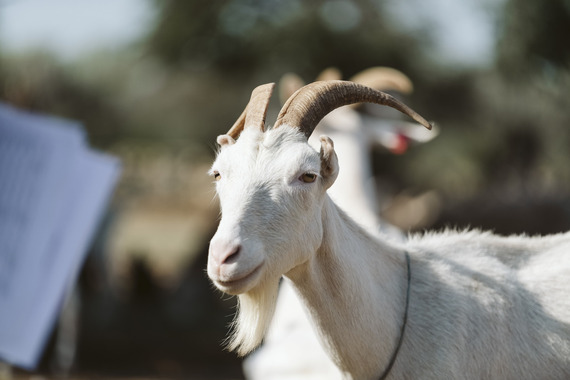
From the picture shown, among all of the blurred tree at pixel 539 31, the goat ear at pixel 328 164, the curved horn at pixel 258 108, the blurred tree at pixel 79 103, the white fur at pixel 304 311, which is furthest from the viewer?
the blurred tree at pixel 79 103

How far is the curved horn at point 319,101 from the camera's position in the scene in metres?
2.87

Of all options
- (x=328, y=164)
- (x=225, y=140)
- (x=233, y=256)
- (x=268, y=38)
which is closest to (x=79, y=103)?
(x=268, y=38)

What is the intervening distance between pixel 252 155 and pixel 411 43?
998cm

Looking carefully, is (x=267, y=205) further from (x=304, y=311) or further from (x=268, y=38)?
(x=268, y=38)

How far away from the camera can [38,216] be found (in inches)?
211

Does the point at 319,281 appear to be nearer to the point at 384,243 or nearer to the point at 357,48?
the point at 384,243

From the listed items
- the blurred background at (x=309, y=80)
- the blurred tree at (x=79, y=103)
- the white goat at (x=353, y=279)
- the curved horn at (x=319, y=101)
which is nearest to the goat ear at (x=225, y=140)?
the white goat at (x=353, y=279)

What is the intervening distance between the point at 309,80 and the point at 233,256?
8.53m

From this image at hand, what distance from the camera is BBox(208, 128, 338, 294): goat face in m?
2.53

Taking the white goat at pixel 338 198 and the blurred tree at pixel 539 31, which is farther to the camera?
the blurred tree at pixel 539 31

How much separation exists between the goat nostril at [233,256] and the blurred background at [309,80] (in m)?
5.55

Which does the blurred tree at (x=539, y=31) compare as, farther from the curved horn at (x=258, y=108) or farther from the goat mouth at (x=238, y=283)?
the goat mouth at (x=238, y=283)

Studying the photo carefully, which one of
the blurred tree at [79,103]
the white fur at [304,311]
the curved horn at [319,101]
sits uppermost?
the curved horn at [319,101]

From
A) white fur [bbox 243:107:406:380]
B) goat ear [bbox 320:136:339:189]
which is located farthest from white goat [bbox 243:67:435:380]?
goat ear [bbox 320:136:339:189]
